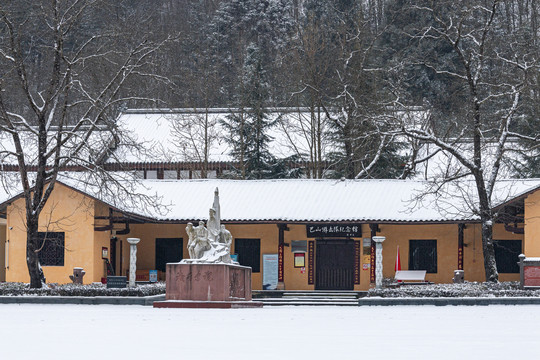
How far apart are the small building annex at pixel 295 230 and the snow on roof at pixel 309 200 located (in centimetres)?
4

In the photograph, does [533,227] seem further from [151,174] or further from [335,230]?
[151,174]

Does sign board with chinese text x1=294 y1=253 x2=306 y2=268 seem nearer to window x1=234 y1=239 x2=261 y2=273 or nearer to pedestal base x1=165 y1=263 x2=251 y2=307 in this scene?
window x1=234 y1=239 x2=261 y2=273

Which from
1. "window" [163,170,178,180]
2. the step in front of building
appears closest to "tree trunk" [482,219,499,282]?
the step in front of building

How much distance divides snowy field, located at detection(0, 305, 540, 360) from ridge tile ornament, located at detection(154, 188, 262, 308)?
2384mm

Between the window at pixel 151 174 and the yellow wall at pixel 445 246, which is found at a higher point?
the window at pixel 151 174

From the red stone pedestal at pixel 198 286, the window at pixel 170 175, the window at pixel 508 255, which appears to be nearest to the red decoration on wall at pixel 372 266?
the window at pixel 508 255

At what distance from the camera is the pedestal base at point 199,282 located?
24.9 m

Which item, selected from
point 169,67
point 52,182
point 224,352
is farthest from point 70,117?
point 224,352

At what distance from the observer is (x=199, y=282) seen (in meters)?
25.0

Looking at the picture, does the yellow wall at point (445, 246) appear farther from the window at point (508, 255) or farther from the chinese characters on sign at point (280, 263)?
the chinese characters on sign at point (280, 263)

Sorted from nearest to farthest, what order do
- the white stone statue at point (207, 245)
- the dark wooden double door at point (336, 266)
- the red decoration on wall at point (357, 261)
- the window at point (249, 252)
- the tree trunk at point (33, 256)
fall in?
the white stone statue at point (207, 245), the tree trunk at point (33, 256), the red decoration on wall at point (357, 261), the dark wooden double door at point (336, 266), the window at point (249, 252)

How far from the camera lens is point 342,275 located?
1340 inches

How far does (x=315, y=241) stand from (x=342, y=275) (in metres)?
1.59

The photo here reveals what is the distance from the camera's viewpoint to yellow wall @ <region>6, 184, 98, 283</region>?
3189 cm
